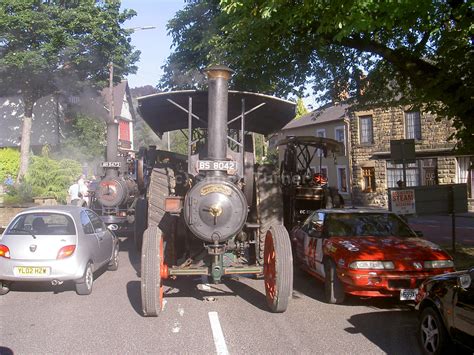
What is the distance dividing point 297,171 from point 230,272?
7715 mm

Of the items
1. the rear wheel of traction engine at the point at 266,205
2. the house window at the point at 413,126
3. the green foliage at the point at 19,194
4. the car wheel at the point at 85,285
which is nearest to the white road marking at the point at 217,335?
the rear wheel of traction engine at the point at 266,205

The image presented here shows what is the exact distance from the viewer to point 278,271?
6.59 m

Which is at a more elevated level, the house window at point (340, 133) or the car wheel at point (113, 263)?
the house window at point (340, 133)

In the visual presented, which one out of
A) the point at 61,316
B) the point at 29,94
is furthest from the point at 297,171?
the point at 29,94

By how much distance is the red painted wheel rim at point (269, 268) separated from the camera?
22.5 ft

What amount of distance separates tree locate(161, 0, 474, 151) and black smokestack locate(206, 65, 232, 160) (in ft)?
7.74

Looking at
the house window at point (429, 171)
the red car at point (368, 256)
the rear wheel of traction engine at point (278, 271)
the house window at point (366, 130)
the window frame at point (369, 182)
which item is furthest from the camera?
the window frame at point (369, 182)

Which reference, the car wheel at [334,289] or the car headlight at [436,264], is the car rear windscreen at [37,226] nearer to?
the car wheel at [334,289]

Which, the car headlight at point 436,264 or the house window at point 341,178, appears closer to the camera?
the car headlight at point 436,264

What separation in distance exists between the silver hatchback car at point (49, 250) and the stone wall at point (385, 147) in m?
21.3

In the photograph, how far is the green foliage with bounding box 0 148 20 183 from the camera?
2661 centimetres

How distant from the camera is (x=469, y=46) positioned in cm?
942

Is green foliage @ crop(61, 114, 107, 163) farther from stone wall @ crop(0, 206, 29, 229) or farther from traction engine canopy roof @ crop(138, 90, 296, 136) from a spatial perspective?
traction engine canopy roof @ crop(138, 90, 296, 136)

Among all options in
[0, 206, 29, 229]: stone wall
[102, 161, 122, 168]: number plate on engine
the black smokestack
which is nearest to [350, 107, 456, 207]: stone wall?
[102, 161, 122, 168]: number plate on engine
